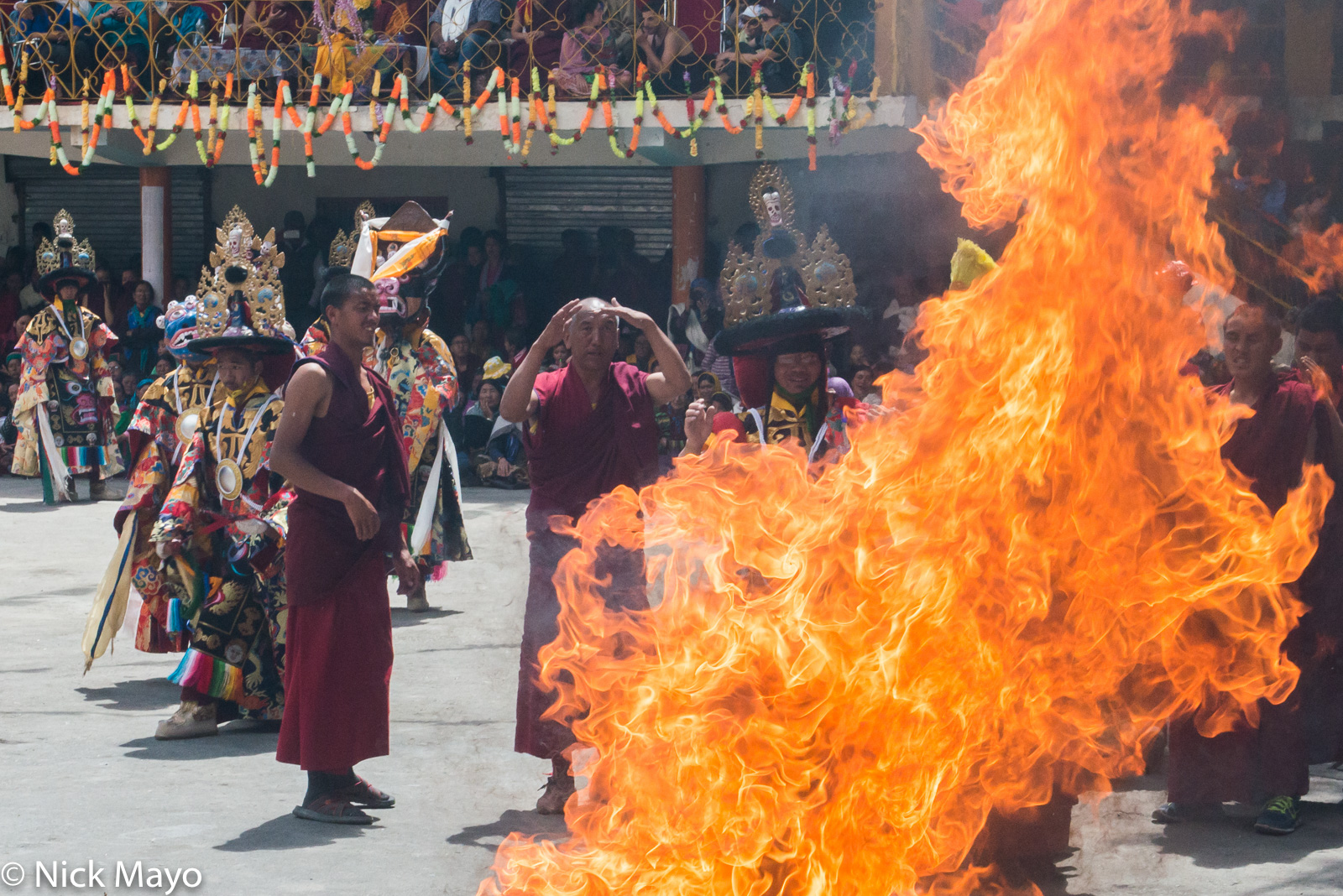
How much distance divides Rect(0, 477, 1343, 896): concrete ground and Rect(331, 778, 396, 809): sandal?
0.08 m

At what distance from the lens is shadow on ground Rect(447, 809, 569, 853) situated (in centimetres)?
494

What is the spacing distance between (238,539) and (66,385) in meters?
7.85

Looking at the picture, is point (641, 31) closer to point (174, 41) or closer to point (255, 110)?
point (255, 110)

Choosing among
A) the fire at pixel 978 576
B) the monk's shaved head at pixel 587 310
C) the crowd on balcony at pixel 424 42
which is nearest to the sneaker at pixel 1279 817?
the fire at pixel 978 576

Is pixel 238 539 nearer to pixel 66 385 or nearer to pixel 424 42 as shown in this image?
pixel 66 385

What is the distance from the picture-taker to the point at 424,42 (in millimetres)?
16125

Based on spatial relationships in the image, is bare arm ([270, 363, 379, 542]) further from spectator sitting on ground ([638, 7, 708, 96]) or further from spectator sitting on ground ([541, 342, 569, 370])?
spectator sitting on ground ([638, 7, 708, 96])

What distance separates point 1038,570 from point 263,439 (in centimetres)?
352

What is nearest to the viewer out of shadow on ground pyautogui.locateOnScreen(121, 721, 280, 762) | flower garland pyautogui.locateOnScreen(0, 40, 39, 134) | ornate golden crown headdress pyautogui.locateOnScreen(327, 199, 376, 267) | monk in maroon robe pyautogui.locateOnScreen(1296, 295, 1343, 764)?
monk in maroon robe pyautogui.locateOnScreen(1296, 295, 1343, 764)

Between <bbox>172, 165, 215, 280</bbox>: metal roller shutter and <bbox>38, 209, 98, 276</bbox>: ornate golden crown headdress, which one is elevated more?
<bbox>172, 165, 215, 280</bbox>: metal roller shutter

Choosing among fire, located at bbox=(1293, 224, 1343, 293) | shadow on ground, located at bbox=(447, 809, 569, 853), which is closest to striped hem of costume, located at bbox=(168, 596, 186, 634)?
shadow on ground, located at bbox=(447, 809, 569, 853)

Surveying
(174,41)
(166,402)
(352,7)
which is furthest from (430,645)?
(174,41)

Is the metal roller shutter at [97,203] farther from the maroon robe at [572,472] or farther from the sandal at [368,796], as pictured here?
the sandal at [368,796]

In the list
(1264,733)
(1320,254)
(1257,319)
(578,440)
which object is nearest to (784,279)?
(578,440)
